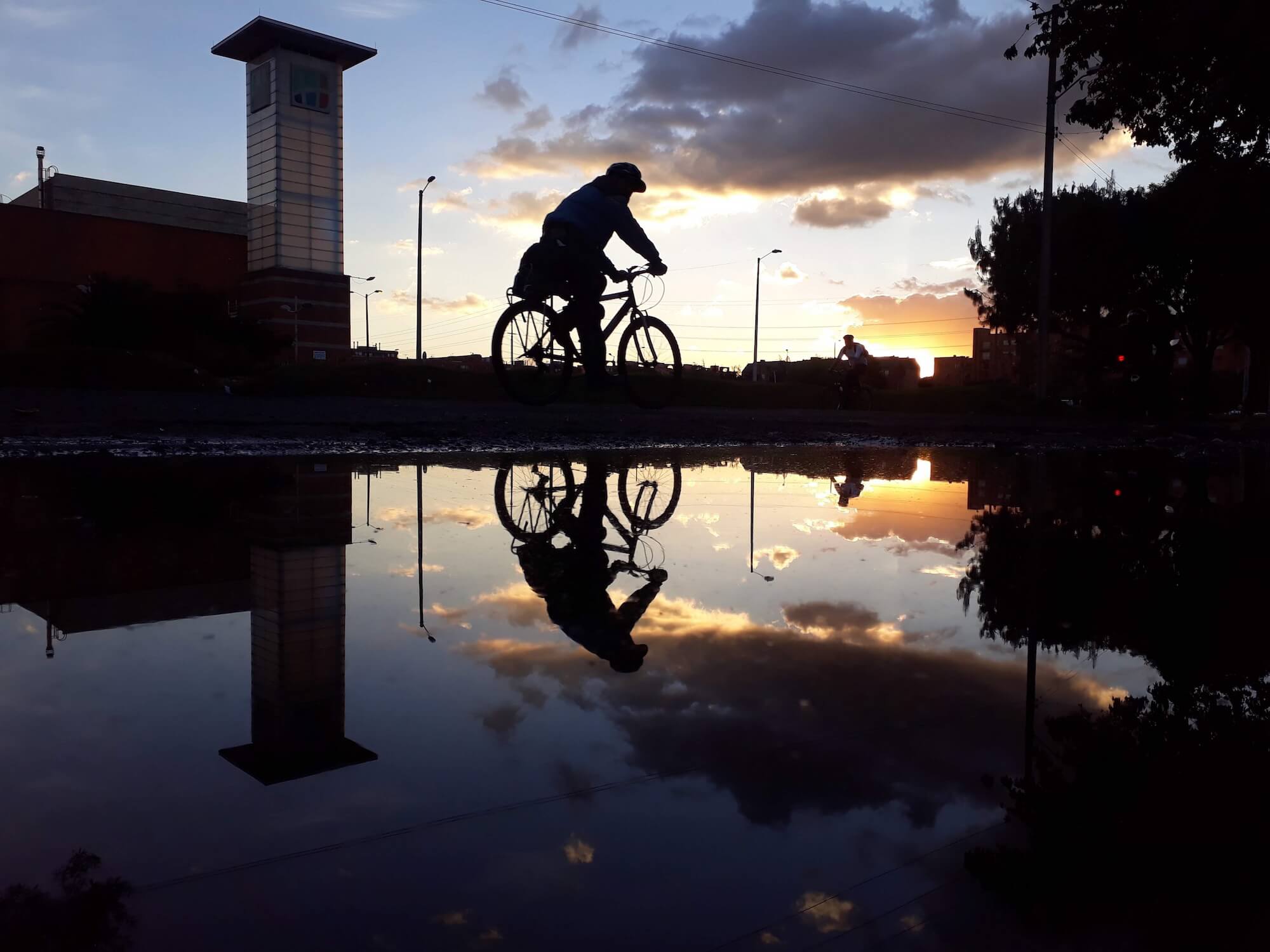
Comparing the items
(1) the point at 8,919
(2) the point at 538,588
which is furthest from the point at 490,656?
(1) the point at 8,919

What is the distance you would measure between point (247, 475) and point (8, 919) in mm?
5112

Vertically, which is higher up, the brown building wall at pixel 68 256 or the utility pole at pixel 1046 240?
the brown building wall at pixel 68 256

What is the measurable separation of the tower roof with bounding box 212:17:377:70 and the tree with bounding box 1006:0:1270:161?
8559 centimetres

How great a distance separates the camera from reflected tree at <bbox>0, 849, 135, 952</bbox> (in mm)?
1105

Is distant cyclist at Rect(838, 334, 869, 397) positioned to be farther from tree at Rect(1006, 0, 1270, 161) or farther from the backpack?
the backpack

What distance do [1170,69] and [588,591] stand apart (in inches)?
533

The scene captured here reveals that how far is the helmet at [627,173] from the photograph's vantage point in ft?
30.7

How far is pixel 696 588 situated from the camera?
318 cm

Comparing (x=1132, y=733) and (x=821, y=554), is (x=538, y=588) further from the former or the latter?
(x=1132, y=733)

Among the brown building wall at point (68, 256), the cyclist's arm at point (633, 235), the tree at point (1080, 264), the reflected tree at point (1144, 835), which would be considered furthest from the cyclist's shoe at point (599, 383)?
the brown building wall at point (68, 256)

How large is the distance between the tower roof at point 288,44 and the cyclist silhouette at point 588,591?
3736 inches

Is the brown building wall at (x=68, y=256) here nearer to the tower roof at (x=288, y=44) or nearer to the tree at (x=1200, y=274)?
the tower roof at (x=288, y=44)

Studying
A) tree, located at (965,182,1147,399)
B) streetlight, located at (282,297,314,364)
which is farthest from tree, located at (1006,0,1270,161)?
streetlight, located at (282,297,314,364)

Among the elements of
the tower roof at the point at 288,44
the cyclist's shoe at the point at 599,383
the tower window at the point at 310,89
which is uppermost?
the tower roof at the point at 288,44
